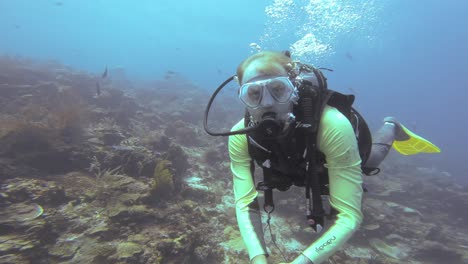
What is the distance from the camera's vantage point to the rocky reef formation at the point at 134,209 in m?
3.79

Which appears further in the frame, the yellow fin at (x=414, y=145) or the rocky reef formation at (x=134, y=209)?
the yellow fin at (x=414, y=145)

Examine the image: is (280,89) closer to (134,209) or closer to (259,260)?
(259,260)

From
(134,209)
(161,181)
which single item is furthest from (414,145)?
(134,209)

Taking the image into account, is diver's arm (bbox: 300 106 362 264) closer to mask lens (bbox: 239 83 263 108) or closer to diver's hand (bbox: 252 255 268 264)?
diver's hand (bbox: 252 255 268 264)

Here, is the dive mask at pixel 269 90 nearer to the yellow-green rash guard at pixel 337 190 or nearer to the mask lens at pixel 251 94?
the mask lens at pixel 251 94

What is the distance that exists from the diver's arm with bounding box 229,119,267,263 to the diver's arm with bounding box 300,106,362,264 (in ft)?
1.48

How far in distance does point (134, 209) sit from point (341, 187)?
12.4ft

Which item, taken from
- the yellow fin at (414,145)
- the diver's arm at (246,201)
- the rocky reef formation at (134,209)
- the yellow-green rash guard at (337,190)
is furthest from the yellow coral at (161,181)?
the yellow fin at (414,145)

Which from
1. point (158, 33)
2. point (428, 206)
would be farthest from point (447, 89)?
point (158, 33)

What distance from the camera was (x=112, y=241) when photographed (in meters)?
3.90

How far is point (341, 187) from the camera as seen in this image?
205 centimetres

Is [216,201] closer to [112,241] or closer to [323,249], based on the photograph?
[112,241]

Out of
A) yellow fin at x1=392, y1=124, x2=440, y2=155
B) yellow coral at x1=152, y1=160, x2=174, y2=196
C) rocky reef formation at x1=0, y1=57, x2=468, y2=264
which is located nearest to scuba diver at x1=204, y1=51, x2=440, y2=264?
rocky reef formation at x1=0, y1=57, x2=468, y2=264

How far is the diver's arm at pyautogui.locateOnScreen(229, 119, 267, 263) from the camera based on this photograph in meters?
2.19
